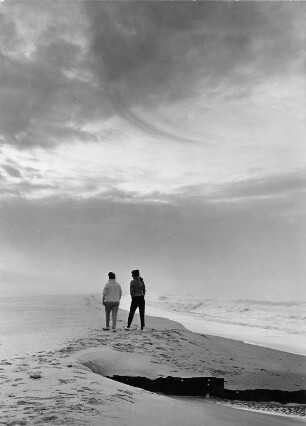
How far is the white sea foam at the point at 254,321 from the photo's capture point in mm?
→ 13352

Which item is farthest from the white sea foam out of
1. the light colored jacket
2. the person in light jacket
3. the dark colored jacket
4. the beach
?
the light colored jacket

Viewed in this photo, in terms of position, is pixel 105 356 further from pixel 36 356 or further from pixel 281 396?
pixel 281 396

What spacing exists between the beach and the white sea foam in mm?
2509

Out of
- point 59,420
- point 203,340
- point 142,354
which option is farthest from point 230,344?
point 59,420

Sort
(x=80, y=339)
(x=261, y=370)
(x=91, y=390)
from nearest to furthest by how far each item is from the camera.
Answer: (x=91, y=390), (x=261, y=370), (x=80, y=339)

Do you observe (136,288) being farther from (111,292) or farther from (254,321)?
(254,321)

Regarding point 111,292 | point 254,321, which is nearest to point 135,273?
point 111,292

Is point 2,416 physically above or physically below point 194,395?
above

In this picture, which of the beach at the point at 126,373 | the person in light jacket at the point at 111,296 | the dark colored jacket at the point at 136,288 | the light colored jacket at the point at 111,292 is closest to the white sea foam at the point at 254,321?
the beach at the point at 126,373

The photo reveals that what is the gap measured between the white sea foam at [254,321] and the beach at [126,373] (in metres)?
2.51

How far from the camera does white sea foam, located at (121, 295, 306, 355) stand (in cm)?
1335

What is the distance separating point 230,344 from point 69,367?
5.66m

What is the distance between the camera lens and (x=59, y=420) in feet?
12.8

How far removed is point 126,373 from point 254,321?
1541cm
